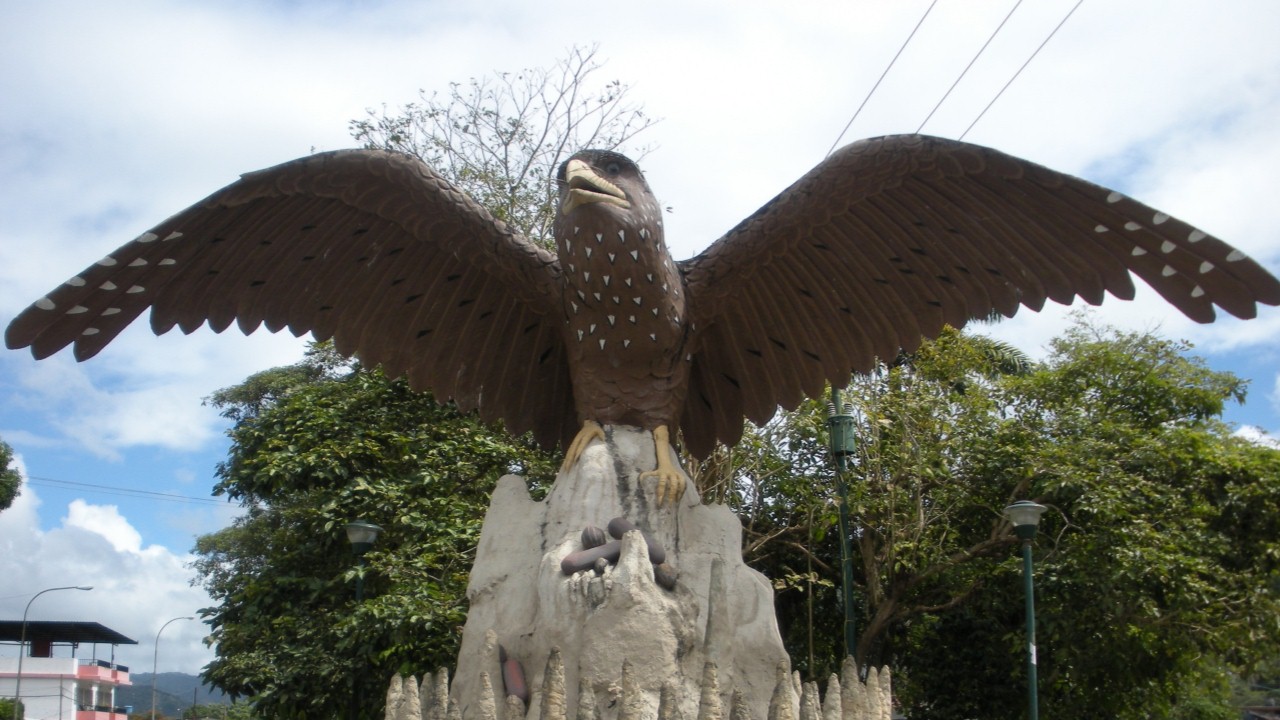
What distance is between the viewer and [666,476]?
512 cm

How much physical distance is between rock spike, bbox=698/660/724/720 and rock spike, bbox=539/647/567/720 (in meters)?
0.46

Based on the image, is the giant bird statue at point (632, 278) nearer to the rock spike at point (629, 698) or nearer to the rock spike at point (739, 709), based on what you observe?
the rock spike at point (739, 709)

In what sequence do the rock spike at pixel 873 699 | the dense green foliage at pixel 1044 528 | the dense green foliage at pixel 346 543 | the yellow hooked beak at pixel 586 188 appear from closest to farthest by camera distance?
the rock spike at pixel 873 699 < the yellow hooked beak at pixel 586 188 < the dense green foliage at pixel 346 543 < the dense green foliage at pixel 1044 528

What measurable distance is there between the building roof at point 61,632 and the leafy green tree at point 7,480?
15.3m

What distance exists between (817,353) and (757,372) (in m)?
0.33

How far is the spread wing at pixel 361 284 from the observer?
17.4ft

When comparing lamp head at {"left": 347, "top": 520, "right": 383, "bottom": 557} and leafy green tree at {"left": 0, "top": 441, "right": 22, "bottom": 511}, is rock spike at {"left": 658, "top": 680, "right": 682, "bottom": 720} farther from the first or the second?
leafy green tree at {"left": 0, "top": 441, "right": 22, "bottom": 511}

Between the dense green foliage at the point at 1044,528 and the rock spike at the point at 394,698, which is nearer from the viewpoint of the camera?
the rock spike at the point at 394,698

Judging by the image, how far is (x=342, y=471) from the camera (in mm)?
11172

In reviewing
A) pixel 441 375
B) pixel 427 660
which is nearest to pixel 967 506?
pixel 427 660

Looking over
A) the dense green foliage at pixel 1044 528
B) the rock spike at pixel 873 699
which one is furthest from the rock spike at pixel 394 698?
the dense green foliage at pixel 1044 528

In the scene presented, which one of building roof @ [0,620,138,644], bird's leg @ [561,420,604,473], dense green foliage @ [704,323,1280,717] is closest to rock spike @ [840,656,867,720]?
bird's leg @ [561,420,604,473]

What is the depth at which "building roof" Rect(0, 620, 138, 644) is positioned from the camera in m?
36.8

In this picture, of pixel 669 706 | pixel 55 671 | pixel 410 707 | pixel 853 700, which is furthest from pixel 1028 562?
pixel 55 671
